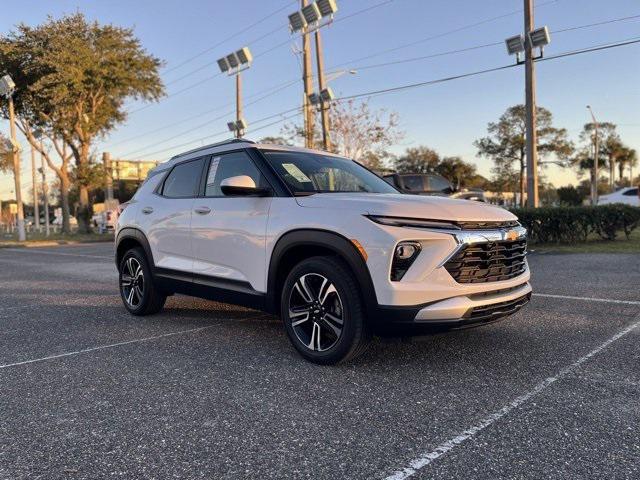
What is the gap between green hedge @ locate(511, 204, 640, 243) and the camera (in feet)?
43.3

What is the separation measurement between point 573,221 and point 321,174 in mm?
10532

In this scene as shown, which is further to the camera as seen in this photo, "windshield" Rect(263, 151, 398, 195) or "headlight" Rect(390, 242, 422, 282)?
"windshield" Rect(263, 151, 398, 195)

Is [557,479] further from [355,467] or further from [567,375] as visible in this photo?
[567,375]

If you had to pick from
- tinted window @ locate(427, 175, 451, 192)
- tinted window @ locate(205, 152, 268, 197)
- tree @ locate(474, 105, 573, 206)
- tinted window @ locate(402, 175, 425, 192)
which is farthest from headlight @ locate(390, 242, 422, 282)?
tree @ locate(474, 105, 573, 206)

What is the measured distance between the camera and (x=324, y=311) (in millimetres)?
3926

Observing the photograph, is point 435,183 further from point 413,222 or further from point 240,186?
point 413,222

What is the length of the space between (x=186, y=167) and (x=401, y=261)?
2936 millimetres

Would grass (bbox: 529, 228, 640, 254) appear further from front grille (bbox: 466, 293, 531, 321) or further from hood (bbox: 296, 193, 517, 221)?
hood (bbox: 296, 193, 517, 221)

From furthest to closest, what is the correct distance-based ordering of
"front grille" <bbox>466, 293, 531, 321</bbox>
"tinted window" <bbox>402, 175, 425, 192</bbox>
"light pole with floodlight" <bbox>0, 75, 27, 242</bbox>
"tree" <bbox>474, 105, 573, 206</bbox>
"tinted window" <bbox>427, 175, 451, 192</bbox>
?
"tree" <bbox>474, 105, 573, 206</bbox>, "light pole with floodlight" <bbox>0, 75, 27, 242</bbox>, "tinted window" <bbox>427, 175, 451, 192</bbox>, "tinted window" <bbox>402, 175, 425, 192</bbox>, "front grille" <bbox>466, 293, 531, 321</bbox>

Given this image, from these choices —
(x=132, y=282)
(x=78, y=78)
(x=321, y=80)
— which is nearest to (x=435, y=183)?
(x=321, y=80)

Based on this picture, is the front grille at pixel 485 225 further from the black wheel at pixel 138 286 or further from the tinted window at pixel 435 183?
the tinted window at pixel 435 183

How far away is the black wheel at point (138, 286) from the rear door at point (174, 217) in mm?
290

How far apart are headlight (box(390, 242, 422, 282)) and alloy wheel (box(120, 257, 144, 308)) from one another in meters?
3.36

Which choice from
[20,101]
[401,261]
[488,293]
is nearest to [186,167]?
[401,261]
